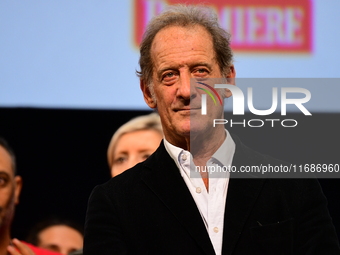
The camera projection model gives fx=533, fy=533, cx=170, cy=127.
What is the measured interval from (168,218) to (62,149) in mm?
1437

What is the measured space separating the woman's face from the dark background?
6 centimetres

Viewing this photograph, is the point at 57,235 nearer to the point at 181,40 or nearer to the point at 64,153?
the point at 64,153

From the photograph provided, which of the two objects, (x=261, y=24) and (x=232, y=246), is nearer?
(x=232, y=246)

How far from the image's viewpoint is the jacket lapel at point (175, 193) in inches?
53.6

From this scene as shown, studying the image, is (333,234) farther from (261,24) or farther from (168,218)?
(261,24)

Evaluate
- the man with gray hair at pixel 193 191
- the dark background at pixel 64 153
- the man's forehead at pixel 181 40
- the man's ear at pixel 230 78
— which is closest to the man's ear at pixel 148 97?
the man with gray hair at pixel 193 191

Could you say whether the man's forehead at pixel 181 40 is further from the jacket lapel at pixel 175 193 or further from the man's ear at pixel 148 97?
the jacket lapel at pixel 175 193

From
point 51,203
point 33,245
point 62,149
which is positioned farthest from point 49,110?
point 33,245

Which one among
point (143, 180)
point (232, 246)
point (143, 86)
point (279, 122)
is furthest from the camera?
point (279, 122)

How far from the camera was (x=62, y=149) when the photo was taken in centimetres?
273

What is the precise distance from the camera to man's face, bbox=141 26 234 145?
1.48m

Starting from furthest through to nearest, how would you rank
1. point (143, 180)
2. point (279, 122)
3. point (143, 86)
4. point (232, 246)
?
1. point (279, 122)
2. point (143, 86)
3. point (143, 180)
4. point (232, 246)

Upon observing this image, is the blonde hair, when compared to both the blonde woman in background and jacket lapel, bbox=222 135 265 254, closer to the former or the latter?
the blonde woman in background

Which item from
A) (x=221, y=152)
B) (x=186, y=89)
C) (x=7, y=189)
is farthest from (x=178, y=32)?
(x=7, y=189)
